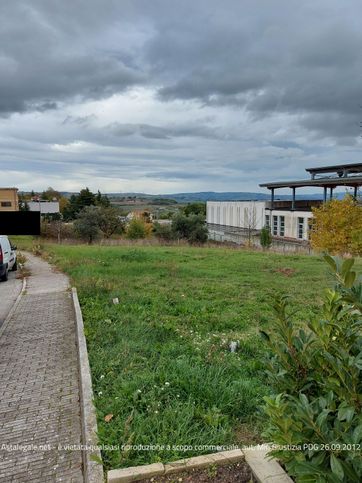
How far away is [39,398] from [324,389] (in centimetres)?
345

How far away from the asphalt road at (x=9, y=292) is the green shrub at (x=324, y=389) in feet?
22.6

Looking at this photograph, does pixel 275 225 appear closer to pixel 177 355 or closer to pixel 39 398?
pixel 177 355

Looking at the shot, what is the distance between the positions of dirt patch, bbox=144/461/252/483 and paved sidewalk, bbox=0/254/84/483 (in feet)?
2.82

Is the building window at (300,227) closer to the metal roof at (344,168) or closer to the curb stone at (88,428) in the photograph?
the metal roof at (344,168)

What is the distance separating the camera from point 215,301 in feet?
27.7

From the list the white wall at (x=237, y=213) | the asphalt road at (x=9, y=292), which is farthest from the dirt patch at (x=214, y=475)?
the white wall at (x=237, y=213)

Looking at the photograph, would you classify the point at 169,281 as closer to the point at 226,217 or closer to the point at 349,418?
the point at 349,418

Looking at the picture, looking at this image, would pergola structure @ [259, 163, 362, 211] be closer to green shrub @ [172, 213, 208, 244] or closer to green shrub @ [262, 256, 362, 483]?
green shrub @ [172, 213, 208, 244]

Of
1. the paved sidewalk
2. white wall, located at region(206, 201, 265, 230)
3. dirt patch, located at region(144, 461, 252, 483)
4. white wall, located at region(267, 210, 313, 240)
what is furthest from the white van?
white wall, located at region(206, 201, 265, 230)

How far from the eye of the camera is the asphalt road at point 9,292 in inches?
329

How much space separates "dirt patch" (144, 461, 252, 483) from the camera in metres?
2.52

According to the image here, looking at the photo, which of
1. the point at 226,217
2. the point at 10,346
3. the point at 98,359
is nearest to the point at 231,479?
the point at 98,359

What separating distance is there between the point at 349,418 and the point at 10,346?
5710mm

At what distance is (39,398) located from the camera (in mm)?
4129
